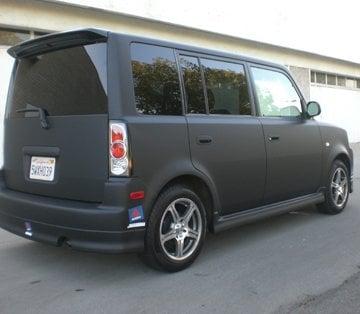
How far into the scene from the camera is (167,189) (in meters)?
4.42

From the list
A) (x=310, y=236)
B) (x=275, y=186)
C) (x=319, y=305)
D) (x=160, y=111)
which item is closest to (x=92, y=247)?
(x=160, y=111)

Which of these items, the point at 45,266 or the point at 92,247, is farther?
the point at 45,266

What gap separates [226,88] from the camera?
5211 mm

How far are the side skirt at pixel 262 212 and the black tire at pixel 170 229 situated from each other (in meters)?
0.32

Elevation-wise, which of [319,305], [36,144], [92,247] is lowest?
[319,305]

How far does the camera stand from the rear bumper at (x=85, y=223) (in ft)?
13.2

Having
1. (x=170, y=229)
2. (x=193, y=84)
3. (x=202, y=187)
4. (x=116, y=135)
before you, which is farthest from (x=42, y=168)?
(x=193, y=84)

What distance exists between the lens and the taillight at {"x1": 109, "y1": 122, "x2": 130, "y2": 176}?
4.07m

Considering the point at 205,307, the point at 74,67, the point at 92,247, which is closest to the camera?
the point at 205,307

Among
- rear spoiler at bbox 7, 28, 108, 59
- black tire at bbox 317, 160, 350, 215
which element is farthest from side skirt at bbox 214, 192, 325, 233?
rear spoiler at bbox 7, 28, 108, 59

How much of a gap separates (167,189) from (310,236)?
2154mm

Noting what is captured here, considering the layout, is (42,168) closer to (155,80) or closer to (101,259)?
(101,259)

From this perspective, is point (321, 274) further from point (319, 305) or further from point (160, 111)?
point (160, 111)

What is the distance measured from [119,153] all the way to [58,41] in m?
1.15
